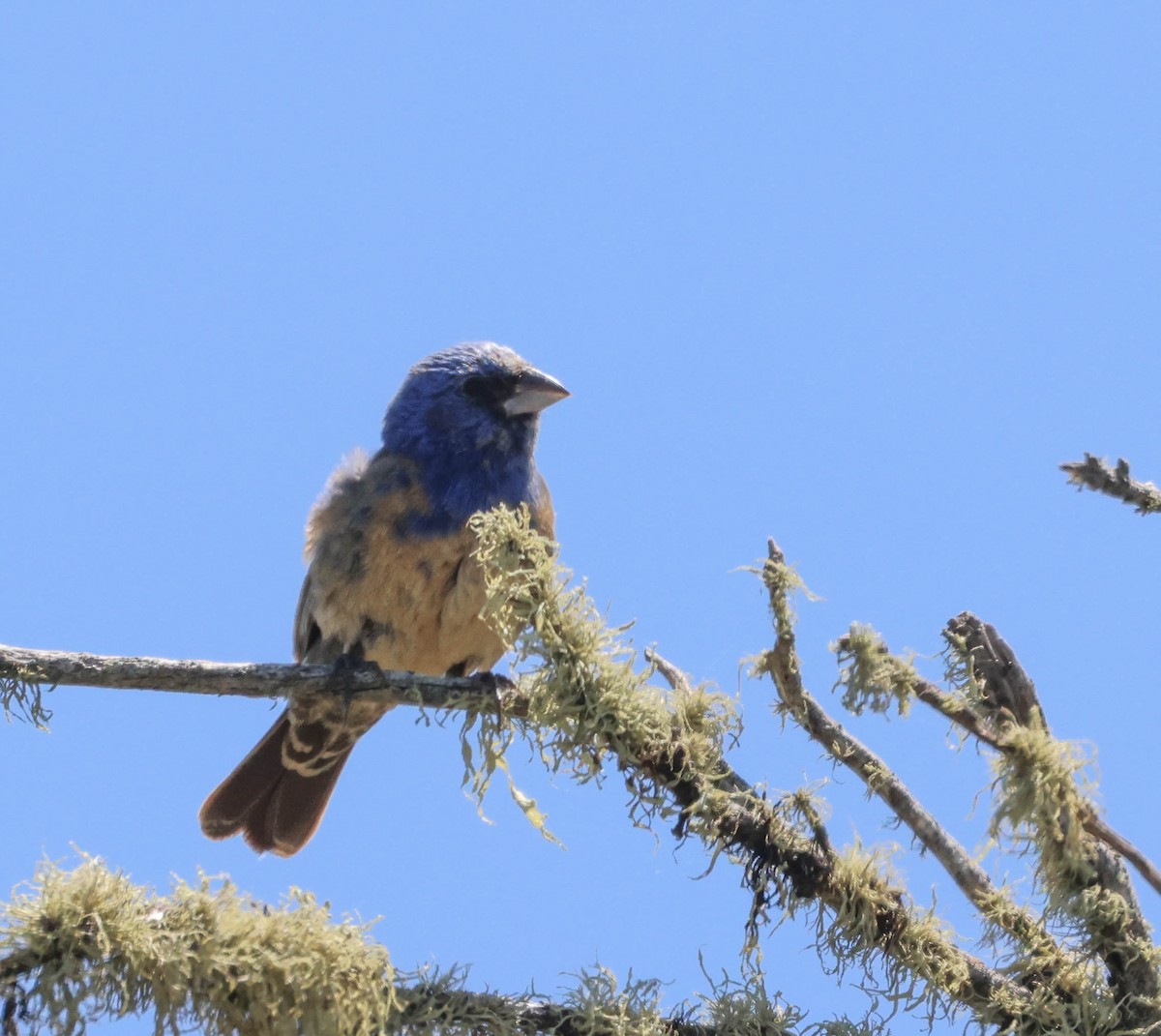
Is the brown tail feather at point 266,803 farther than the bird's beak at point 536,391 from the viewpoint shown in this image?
Yes

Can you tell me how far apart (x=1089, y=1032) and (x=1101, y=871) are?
35 cm

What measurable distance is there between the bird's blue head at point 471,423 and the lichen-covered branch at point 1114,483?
87.2 inches

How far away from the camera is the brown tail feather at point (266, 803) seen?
5.77 metres

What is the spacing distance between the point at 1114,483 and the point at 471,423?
2550 millimetres

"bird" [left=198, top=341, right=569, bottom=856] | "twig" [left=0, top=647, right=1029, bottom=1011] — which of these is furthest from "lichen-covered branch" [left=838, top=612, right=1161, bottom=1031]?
"bird" [left=198, top=341, right=569, bottom=856]

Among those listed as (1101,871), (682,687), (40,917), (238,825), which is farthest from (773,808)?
(238,825)

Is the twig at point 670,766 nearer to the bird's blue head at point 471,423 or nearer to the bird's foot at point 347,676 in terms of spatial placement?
the bird's foot at point 347,676

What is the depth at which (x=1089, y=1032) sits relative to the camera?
3.16 meters

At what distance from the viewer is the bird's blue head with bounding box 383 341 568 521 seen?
527 cm

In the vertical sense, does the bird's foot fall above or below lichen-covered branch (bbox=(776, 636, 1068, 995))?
above

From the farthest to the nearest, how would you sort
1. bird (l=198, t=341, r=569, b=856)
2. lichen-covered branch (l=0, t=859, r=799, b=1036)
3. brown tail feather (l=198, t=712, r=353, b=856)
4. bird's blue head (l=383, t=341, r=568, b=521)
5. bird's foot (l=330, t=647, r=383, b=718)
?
brown tail feather (l=198, t=712, r=353, b=856) → bird's blue head (l=383, t=341, r=568, b=521) → bird (l=198, t=341, r=569, b=856) → bird's foot (l=330, t=647, r=383, b=718) → lichen-covered branch (l=0, t=859, r=799, b=1036)

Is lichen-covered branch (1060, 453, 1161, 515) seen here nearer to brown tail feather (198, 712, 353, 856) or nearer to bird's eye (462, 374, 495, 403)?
bird's eye (462, 374, 495, 403)

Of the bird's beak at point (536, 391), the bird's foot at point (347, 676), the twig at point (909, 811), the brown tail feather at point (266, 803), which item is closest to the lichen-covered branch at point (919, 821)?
the twig at point (909, 811)

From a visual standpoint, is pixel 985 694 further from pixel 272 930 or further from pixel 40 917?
pixel 40 917
